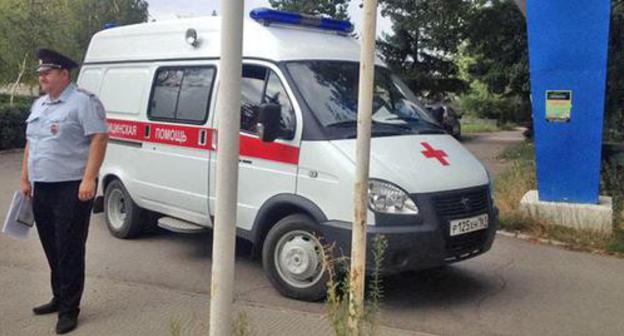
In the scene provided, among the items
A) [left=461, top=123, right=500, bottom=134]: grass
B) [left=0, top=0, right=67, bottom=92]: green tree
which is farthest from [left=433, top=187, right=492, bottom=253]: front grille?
[left=461, top=123, right=500, bottom=134]: grass

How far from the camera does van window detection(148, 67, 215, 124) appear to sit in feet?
21.2

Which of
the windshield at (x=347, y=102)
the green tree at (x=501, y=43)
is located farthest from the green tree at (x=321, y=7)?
the windshield at (x=347, y=102)

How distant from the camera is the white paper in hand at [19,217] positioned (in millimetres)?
5004

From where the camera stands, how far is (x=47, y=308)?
5.01 m

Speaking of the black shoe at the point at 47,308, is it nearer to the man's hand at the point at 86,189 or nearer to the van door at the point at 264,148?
the man's hand at the point at 86,189

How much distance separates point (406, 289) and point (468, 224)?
0.95 meters

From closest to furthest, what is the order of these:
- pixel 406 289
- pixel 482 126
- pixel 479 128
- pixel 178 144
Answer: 1. pixel 406 289
2. pixel 178 144
3. pixel 479 128
4. pixel 482 126

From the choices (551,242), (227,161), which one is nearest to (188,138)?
(227,161)

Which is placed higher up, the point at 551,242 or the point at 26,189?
the point at 26,189

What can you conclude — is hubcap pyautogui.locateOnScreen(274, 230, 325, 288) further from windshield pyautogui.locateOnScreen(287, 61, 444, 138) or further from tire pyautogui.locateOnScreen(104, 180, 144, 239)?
tire pyautogui.locateOnScreen(104, 180, 144, 239)

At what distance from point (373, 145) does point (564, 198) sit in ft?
12.3

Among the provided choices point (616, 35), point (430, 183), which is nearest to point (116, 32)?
point (430, 183)

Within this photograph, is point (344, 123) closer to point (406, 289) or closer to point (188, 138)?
point (406, 289)

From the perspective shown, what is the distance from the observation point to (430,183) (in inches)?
202
